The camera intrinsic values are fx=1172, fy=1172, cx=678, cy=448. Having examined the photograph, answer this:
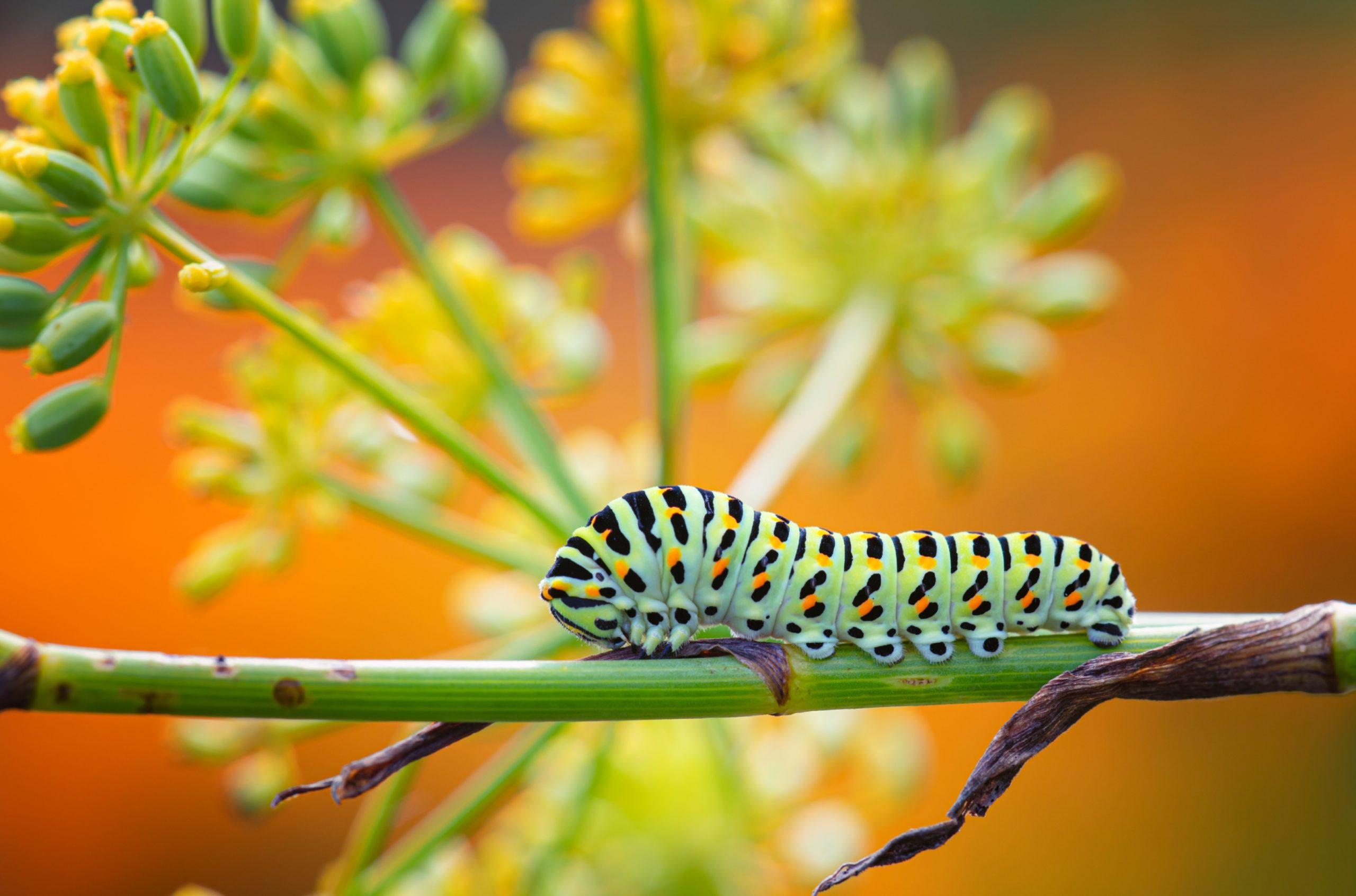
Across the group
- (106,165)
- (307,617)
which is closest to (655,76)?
(106,165)

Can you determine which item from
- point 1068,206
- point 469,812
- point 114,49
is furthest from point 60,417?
point 1068,206

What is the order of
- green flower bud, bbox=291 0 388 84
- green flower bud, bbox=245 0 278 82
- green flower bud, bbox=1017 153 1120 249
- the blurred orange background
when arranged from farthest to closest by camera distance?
the blurred orange background
green flower bud, bbox=1017 153 1120 249
green flower bud, bbox=291 0 388 84
green flower bud, bbox=245 0 278 82

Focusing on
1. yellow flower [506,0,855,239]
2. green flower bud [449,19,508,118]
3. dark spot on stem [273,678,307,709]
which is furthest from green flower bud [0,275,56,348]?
A: yellow flower [506,0,855,239]

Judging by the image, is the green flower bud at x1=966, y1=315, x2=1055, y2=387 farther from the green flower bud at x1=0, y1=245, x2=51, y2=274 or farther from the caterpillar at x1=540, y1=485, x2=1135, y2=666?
the green flower bud at x1=0, y1=245, x2=51, y2=274

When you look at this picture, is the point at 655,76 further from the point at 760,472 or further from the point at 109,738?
the point at 109,738

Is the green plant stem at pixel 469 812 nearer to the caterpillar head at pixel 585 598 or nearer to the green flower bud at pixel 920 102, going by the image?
the caterpillar head at pixel 585 598

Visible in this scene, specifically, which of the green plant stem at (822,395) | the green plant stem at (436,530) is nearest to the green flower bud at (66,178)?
the green plant stem at (436,530)

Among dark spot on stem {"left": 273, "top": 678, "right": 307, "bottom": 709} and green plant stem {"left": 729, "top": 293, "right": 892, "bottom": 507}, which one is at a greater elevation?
green plant stem {"left": 729, "top": 293, "right": 892, "bottom": 507}
